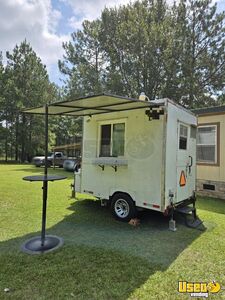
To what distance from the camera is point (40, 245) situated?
3789 mm

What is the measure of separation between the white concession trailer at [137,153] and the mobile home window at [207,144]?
2955 mm

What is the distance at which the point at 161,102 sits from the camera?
14.8 ft

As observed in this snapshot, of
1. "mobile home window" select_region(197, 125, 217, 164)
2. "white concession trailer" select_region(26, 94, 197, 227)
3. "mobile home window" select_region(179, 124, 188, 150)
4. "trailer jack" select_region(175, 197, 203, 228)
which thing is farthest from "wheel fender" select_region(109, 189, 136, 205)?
"mobile home window" select_region(197, 125, 217, 164)

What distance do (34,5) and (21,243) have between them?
8.15m

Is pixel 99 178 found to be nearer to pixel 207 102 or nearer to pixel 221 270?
pixel 221 270

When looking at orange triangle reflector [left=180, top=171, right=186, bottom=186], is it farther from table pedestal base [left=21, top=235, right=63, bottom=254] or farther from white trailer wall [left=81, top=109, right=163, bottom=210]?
table pedestal base [left=21, top=235, right=63, bottom=254]

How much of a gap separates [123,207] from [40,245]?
2095 millimetres

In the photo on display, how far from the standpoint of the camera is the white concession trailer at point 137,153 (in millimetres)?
4555

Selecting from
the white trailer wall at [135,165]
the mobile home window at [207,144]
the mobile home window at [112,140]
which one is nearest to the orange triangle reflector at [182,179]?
the white trailer wall at [135,165]

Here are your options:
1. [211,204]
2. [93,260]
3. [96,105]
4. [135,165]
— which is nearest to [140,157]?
[135,165]

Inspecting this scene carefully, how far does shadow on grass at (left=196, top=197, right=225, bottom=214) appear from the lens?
6.49m

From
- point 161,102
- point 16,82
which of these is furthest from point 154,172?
point 16,82

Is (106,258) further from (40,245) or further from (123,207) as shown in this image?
(123,207)

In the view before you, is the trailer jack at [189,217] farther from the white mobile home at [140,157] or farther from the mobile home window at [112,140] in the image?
the mobile home window at [112,140]
